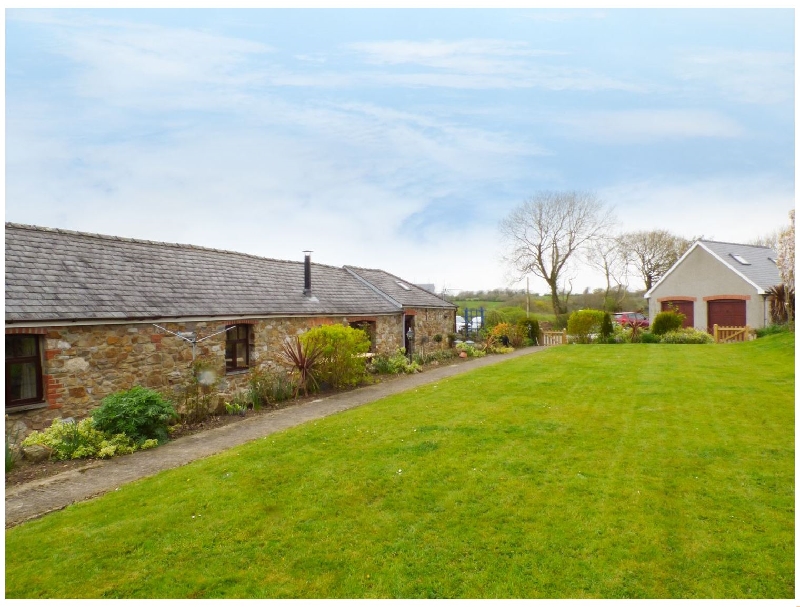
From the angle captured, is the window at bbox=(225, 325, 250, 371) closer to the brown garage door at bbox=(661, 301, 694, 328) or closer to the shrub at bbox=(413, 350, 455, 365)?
the shrub at bbox=(413, 350, 455, 365)

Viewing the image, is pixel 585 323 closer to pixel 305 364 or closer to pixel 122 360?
pixel 305 364

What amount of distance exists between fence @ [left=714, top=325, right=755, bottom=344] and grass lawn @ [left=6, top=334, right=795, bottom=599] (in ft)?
54.3

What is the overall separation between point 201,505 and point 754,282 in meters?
28.9

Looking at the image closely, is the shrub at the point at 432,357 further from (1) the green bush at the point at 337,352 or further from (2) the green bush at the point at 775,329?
(2) the green bush at the point at 775,329

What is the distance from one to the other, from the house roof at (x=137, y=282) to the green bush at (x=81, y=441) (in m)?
2.09

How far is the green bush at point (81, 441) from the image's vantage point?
8.21 m

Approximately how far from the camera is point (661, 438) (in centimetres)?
764

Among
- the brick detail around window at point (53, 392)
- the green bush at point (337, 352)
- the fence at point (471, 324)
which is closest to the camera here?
the brick detail around window at point (53, 392)

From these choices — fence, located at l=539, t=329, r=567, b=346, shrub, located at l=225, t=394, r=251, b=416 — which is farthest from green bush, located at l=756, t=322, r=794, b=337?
shrub, located at l=225, t=394, r=251, b=416

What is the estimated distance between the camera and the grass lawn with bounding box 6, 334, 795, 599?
4.20m

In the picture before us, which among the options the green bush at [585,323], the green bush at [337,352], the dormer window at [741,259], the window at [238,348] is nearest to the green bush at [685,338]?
the green bush at [585,323]

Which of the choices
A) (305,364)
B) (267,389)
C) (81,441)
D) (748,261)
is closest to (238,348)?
(267,389)

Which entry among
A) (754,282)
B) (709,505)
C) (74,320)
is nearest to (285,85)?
(74,320)

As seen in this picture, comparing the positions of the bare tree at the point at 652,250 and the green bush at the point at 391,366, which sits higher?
the bare tree at the point at 652,250
